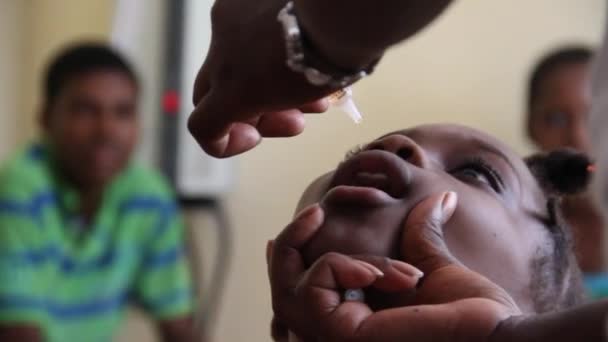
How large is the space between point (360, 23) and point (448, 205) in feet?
0.50

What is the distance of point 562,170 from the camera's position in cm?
72

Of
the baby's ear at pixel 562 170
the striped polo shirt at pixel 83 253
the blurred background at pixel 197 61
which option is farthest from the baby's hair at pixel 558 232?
the striped polo shirt at pixel 83 253

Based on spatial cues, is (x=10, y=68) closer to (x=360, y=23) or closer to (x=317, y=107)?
(x=317, y=107)

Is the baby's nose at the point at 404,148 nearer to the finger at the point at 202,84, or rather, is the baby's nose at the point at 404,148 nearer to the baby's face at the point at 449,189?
the baby's face at the point at 449,189

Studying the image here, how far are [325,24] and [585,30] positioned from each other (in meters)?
1.36

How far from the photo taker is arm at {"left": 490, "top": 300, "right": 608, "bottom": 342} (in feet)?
1.23

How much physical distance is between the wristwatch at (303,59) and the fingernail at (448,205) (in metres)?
0.11

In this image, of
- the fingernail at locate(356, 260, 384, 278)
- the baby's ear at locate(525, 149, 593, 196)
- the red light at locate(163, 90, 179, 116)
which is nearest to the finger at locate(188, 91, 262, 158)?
the fingernail at locate(356, 260, 384, 278)

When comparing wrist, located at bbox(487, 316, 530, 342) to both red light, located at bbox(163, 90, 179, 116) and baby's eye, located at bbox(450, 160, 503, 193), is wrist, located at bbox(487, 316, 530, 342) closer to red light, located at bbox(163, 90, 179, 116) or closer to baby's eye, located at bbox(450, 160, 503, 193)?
baby's eye, located at bbox(450, 160, 503, 193)

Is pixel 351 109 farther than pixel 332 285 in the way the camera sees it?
Yes

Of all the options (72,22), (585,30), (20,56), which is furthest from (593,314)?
(20,56)

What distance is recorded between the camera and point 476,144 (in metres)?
0.62

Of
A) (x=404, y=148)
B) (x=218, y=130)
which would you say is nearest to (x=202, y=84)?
(x=218, y=130)

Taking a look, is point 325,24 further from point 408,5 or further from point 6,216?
point 6,216
